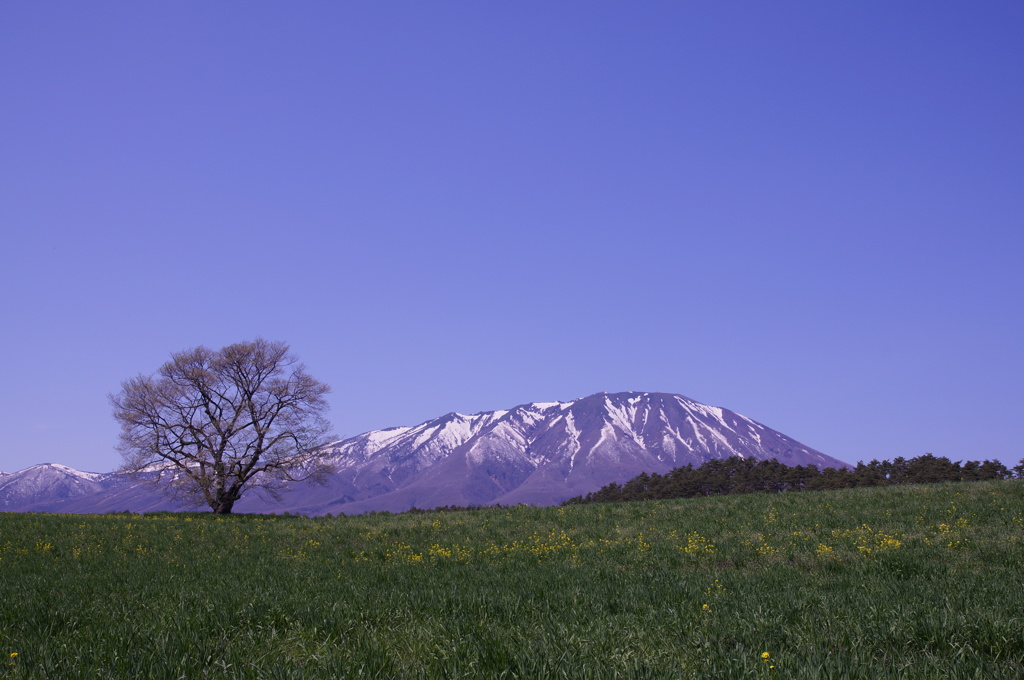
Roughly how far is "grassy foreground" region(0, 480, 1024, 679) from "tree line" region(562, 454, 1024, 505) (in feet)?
192

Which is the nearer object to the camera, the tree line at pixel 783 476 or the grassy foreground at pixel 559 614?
the grassy foreground at pixel 559 614

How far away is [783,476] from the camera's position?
94.9 meters

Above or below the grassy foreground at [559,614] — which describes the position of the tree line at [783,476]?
below

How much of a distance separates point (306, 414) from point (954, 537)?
3696 cm

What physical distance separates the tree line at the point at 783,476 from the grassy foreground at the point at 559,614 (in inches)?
2300

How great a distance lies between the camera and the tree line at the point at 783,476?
78.4 m

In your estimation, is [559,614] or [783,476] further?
[783,476]

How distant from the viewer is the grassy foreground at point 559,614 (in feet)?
18.0

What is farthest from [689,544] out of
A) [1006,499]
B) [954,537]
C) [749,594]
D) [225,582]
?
[1006,499]

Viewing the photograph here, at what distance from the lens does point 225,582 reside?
11.6 m

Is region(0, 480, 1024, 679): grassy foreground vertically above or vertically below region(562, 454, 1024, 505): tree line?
above

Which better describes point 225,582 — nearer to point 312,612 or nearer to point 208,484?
point 312,612

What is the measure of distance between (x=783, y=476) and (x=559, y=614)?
321 feet

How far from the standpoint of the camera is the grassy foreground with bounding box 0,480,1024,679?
547 cm
